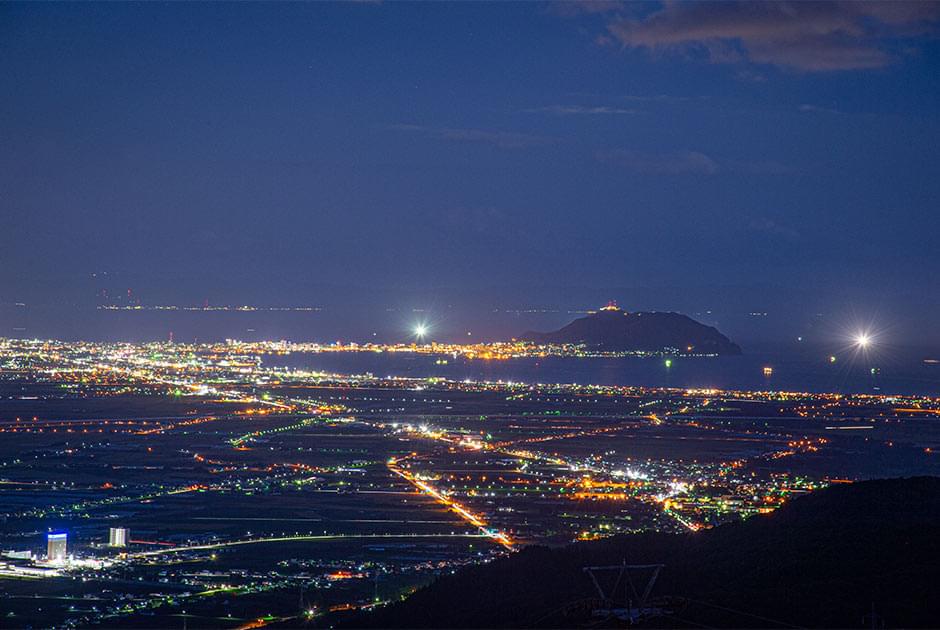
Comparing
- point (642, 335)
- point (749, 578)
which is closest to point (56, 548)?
point (749, 578)

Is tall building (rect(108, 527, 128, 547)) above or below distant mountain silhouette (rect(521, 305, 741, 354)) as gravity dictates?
below

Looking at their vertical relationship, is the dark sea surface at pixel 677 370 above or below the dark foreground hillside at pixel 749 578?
above

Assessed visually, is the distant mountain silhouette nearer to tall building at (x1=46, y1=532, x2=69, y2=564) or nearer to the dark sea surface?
the dark sea surface

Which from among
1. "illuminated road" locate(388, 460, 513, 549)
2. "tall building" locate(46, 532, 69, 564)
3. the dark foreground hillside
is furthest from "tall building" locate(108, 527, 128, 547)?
the dark foreground hillside

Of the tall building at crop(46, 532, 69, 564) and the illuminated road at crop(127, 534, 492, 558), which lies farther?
the illuminated road at crop(127, 534, 492, 558)

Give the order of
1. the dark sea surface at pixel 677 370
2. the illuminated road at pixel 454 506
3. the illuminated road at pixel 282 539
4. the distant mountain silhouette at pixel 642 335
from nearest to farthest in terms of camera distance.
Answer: the illuminated road at pixel 282 539, the illuminated road at pixel 454 506, the dark sea surface at pixel 677 370, the distant mountain silhouette at pixel 642 335

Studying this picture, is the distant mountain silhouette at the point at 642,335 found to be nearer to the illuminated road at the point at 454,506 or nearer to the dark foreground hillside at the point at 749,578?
the illuminated road at the point at 454,506

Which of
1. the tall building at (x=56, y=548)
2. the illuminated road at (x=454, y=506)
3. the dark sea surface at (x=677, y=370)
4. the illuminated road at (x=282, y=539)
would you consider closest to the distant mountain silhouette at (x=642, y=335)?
the dark sea surface at (x=677, y=370)
